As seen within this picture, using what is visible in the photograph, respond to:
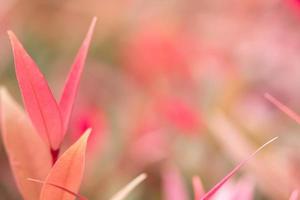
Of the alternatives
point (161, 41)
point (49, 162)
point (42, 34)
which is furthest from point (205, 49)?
point (49, 162)

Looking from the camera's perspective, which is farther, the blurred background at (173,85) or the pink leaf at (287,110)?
the blurred background at (173,85)

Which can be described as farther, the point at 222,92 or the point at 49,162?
the point at 222,92

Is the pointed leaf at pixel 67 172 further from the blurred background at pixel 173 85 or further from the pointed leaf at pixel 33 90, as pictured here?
the blurred background at pixel 173 85

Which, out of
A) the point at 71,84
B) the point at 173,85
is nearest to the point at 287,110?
the point at 71,84

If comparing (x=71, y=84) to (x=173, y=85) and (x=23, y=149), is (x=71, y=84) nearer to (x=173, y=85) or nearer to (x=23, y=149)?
(x=23, y=149)

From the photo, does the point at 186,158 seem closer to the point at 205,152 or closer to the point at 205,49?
the point at 205,152

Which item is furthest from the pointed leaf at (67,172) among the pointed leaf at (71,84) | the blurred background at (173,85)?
the blurred background at (173,85)
